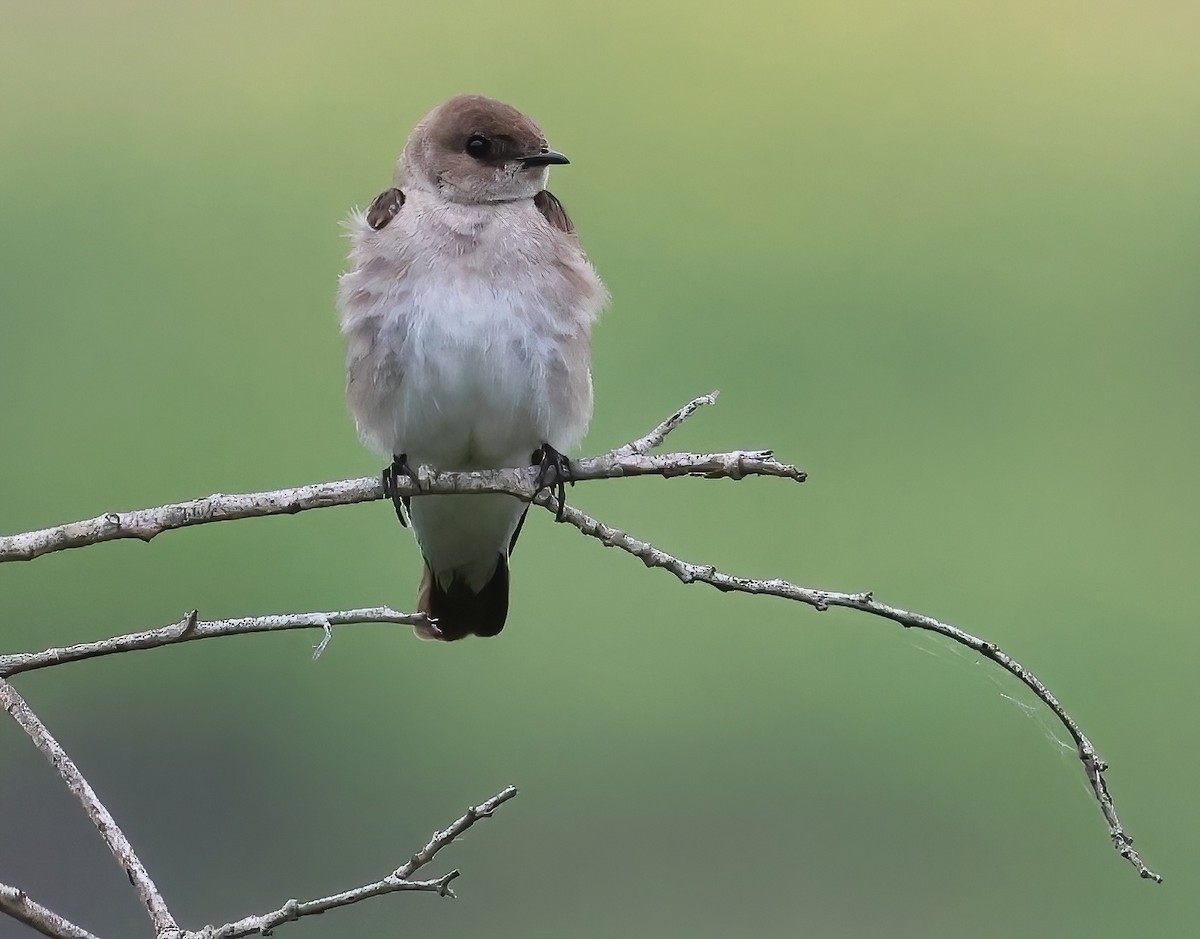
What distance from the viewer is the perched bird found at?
2021 mm

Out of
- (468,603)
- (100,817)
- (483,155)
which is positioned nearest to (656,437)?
(100,817)

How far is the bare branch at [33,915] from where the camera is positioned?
1.06 metres

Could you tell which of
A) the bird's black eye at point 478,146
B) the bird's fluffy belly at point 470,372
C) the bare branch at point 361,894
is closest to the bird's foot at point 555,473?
the bird's fluffy belly at point 470,372

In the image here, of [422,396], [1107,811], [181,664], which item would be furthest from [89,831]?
[1107,811]

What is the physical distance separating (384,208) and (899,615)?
3.97ft

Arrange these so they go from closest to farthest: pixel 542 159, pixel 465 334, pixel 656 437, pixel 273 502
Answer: pixel 273 502 → pixel 656 437 → pixel 465 334 → pixel 542 159

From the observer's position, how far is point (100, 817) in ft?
3.83

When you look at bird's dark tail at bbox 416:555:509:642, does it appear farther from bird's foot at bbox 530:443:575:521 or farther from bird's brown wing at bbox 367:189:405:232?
bird's brown wing at bbox 367:189:405:232

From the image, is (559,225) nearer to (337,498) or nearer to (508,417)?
(508,417)

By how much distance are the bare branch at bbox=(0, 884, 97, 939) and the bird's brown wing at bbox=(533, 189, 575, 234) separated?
133cm

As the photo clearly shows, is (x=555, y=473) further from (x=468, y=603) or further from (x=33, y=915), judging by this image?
(x=33, y=915)

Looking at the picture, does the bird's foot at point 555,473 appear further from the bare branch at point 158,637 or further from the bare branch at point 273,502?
the bare branch at point 158,637

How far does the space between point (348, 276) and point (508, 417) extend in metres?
0.33

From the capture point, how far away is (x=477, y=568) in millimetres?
2400
